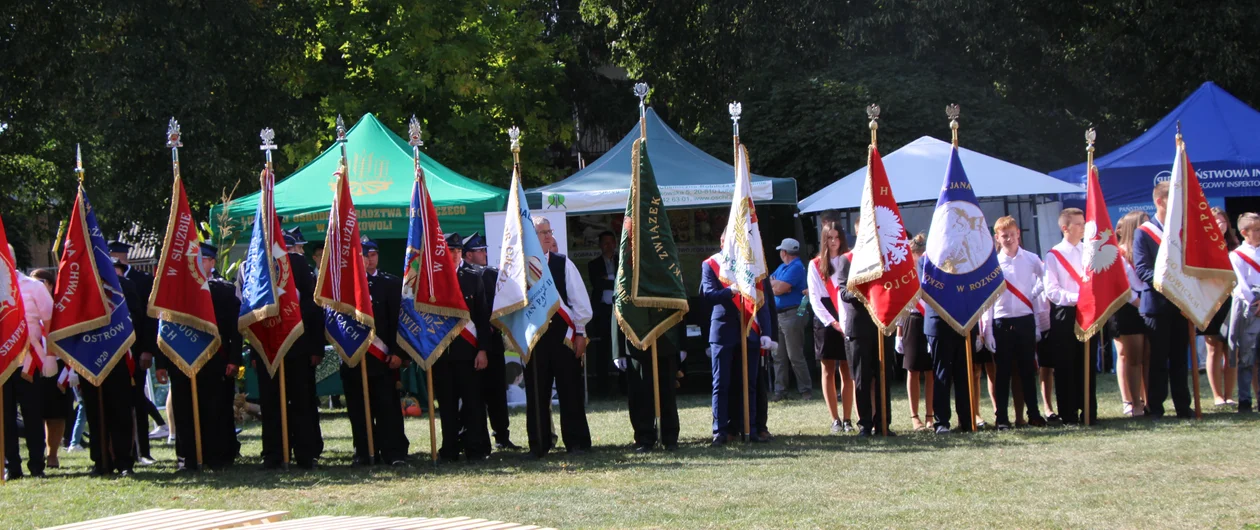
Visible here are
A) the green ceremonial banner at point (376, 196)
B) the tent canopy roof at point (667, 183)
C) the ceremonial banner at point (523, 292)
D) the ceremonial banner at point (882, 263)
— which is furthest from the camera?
the tent canopy roof at point (667, 183)

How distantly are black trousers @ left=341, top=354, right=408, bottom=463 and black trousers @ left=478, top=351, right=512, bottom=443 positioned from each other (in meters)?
0.77

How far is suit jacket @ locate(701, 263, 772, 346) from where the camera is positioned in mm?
11242

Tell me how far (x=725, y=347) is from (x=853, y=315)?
1.14 meters

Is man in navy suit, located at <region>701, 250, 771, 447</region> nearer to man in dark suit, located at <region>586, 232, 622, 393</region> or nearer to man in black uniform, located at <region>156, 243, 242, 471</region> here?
man in black uniform, located at <region>156, 243, 242, 471</region>

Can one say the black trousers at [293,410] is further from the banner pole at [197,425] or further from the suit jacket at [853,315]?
the suit jacket at [853,315]

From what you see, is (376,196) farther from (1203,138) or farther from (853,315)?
(1203,138)

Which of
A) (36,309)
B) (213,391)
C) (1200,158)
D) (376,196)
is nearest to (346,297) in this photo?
(213,391)

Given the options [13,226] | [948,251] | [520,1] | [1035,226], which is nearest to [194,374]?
[948,251]

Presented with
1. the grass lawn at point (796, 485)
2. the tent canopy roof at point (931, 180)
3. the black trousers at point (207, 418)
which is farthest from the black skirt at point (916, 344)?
the black trousers at point (207, 418)

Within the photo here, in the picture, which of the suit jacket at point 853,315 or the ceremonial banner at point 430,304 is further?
the suit jacket at point 853,315

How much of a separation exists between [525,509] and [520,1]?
2189 centimetres

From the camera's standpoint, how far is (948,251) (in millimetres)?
11562

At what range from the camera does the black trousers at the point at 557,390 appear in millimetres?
10945

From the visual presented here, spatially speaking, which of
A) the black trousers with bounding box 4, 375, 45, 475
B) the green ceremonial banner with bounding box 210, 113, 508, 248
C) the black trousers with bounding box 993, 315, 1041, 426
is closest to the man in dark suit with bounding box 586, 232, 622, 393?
the green ceremonial banner with bounding box 210, 113, 508, 248
